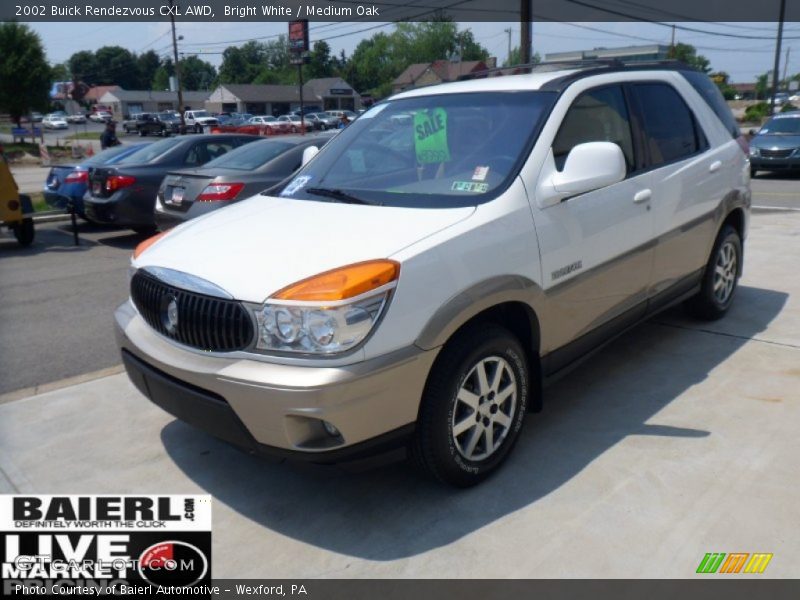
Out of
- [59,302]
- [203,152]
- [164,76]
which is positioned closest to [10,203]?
[203,152]

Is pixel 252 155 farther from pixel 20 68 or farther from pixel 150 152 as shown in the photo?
pixel 20 68

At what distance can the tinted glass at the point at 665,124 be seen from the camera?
14.9 ft

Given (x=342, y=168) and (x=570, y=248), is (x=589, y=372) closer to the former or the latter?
(x=570, y=248)

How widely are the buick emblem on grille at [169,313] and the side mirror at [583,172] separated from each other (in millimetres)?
1842

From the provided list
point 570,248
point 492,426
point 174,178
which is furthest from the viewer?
point 174,178

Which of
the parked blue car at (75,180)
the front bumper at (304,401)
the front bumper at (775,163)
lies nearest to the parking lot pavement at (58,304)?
the parked blue car at (75,180)

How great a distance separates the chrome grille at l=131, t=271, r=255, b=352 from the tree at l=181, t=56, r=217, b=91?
494ft

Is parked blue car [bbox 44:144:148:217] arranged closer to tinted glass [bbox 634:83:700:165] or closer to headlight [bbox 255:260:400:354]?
tinted glass [bbox 634:83:700:165]

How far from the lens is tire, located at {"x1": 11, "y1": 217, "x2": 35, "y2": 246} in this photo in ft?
34.1

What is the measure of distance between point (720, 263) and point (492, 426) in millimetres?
3037

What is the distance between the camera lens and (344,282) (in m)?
2.84

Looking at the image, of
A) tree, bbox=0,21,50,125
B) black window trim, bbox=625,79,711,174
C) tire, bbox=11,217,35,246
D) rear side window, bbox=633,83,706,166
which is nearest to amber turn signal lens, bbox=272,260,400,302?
black window trim, bbox=625,79,711,174

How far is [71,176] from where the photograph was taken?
448 inches

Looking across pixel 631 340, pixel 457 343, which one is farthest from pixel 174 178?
pixel 457 343
